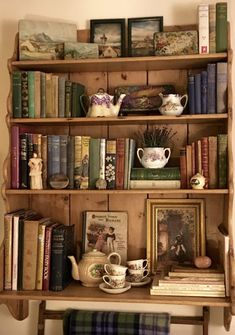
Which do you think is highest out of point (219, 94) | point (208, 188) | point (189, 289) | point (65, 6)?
point (65, 6)

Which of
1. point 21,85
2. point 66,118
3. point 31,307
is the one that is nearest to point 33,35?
point 21,85

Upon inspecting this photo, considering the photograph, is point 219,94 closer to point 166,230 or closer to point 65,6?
point 166,230

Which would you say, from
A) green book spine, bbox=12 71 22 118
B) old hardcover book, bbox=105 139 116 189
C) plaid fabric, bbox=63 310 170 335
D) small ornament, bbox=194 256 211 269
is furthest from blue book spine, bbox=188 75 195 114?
plaid fabric, bbox=63 310 170 335

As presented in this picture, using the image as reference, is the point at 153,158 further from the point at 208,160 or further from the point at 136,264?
the point at 136,264

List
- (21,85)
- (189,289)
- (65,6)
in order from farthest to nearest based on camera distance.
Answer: (65,6) < (21,85) < (189,289)

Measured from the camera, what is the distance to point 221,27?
1.75m

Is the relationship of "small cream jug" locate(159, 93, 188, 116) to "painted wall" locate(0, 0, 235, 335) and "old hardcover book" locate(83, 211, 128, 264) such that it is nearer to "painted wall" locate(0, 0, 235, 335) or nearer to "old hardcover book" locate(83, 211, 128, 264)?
"painted wall" locate(0, 0, 235, 335)

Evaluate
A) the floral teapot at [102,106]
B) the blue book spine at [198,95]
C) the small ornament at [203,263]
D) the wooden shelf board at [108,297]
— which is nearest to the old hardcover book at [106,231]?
the wooden shelf board at [108,297]

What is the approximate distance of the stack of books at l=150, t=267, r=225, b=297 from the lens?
1695mm

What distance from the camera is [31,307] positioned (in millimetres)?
2043

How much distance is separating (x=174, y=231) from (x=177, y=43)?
788 mm

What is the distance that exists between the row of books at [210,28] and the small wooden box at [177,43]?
39mm

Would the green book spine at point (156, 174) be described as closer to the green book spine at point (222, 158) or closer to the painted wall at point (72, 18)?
the green book spine at point (222, 158)

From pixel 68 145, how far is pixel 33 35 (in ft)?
1.61
